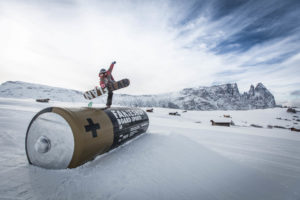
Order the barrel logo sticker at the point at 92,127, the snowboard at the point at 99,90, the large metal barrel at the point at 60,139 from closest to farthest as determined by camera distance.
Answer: the large metal barrel at the point at 60,139 < the barrel logo sticker at the point at 92,127 < the snowboard at the point at 99,90

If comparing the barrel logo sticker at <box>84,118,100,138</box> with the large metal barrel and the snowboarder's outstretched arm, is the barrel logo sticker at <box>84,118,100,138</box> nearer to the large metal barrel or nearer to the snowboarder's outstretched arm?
the large metal barrel

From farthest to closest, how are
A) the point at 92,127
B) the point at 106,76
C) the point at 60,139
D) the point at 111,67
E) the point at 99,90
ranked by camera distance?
the point at 111,67
the point at 106,76
the point at 99,90
the point at 92,127
the point at 60,139

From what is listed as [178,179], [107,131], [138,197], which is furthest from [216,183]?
[107,131]

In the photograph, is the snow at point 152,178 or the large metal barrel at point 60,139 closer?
the snow at point 152,178

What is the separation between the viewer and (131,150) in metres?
4.02

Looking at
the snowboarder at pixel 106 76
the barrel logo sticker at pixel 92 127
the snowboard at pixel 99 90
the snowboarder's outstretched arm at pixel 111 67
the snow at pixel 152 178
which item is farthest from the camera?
the snowboarder's outstretched arm at pixel 111 67

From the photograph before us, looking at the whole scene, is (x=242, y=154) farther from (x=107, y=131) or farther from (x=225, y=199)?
(x=107, y=131)

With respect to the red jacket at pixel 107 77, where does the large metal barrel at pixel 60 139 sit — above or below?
below

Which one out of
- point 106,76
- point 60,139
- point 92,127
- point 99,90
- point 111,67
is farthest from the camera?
point 111,67

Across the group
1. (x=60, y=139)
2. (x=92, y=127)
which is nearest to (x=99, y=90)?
(x=92, y=127)

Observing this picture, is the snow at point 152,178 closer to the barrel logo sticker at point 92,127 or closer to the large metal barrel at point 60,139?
the large metal barrel at point 60,139

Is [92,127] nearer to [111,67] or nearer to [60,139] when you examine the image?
[60,139]

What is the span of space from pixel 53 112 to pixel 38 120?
1.24ft

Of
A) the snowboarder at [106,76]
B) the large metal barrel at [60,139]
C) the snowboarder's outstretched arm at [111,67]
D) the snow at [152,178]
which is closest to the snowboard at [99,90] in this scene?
the snowboarder at [106,76]
